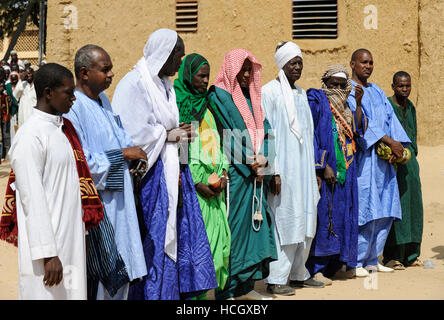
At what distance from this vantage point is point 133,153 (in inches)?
177

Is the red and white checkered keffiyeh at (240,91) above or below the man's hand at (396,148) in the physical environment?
above

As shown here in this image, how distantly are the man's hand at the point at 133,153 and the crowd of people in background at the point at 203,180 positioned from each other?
0.05ft

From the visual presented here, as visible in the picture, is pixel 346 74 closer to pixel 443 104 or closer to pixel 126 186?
pixel 126 186

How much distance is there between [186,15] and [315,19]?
211 cm

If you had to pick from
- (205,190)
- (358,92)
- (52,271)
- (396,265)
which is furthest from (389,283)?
(52,271)

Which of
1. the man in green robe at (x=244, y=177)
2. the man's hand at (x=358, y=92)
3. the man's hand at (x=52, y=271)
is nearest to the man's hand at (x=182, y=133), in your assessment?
the man in green robe at (x=244, y=177)

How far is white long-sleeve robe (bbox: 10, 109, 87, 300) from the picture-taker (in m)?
3.47

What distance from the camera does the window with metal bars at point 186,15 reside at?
38.2ft

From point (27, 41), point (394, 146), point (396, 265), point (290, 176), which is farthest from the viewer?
point (27, 41)

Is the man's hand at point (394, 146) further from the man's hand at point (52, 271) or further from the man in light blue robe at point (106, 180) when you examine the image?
the man's hand at point (52, 271)

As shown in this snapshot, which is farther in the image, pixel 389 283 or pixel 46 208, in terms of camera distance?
pixel 389 283

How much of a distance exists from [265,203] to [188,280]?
1.21 meters

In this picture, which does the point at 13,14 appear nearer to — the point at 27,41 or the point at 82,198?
the point at 27,41

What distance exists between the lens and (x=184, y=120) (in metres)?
5.34
